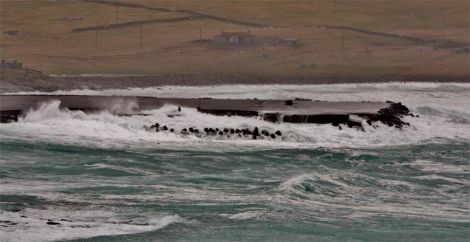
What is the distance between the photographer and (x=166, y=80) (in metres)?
101

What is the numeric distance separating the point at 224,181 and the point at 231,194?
9.82ft

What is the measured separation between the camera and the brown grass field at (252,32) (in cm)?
11112

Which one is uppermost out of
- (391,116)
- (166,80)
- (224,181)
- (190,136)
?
(166,80)

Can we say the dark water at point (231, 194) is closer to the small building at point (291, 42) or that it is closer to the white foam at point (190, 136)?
the white foam at point (190, 136)

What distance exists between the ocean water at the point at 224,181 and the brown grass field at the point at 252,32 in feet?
157

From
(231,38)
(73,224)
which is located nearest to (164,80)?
(231,38)

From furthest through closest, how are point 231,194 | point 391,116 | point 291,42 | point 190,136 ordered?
1. point 291,42
2. point 391,116
3. point 190,136
4. point 231,194

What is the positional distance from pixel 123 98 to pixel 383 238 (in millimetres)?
35012

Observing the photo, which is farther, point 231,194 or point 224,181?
point 224,181

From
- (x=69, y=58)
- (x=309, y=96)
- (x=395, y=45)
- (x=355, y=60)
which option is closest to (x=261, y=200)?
(x=309, y=96)

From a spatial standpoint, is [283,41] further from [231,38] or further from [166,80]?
[166,80]

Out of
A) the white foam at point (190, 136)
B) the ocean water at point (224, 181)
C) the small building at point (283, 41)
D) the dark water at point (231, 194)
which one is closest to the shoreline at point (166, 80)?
the small building at point (283, 41)

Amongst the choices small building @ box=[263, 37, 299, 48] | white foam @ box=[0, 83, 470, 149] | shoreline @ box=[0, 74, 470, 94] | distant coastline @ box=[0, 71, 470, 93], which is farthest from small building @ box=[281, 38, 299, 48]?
Answer: white foam @ box=[0, 83, 470, 149]

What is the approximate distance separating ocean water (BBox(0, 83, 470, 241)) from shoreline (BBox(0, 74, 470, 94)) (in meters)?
28.0
